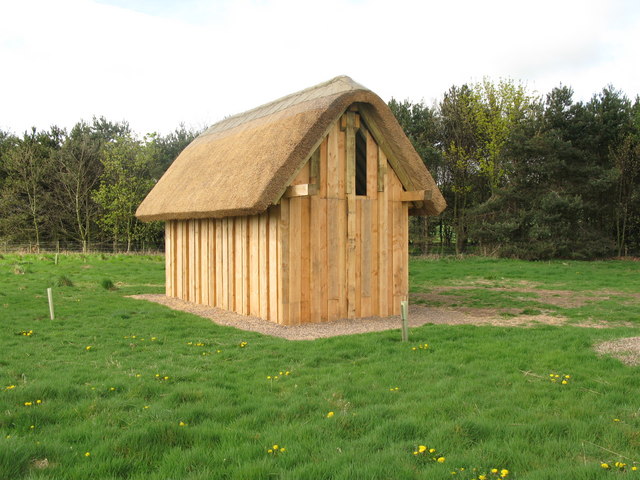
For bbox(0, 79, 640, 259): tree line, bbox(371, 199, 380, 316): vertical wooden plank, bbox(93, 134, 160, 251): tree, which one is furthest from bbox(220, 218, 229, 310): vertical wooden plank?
bbox(93, 134, 160, 251): tree

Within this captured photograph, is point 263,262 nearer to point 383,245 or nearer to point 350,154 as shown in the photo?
point 383,245

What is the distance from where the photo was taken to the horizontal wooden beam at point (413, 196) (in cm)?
1126

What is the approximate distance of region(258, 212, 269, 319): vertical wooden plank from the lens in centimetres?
1084

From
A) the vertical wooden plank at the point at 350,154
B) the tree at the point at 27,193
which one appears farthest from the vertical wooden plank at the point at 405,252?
the tree at the point at 27,193

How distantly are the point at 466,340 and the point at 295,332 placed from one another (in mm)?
3025

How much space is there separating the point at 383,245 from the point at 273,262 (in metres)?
2.48

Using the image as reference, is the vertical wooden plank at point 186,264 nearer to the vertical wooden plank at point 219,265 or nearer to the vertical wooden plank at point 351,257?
the vertical wooden plank at point 219,265

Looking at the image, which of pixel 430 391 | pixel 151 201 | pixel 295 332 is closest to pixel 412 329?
pixel 295 332

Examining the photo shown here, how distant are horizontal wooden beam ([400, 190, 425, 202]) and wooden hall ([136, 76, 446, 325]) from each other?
0.02 meters

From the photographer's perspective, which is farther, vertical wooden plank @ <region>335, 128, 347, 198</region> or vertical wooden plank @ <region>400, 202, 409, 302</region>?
vertical wooden plank @ <region>400, 202, 409, 302</region>

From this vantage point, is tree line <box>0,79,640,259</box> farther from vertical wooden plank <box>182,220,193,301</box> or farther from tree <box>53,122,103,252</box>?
vertical wooden plank <box>182,220,193,301</box>

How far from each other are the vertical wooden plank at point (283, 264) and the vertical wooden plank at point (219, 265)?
269cm

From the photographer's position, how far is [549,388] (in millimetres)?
5629

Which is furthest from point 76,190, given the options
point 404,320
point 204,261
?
point 404,320
